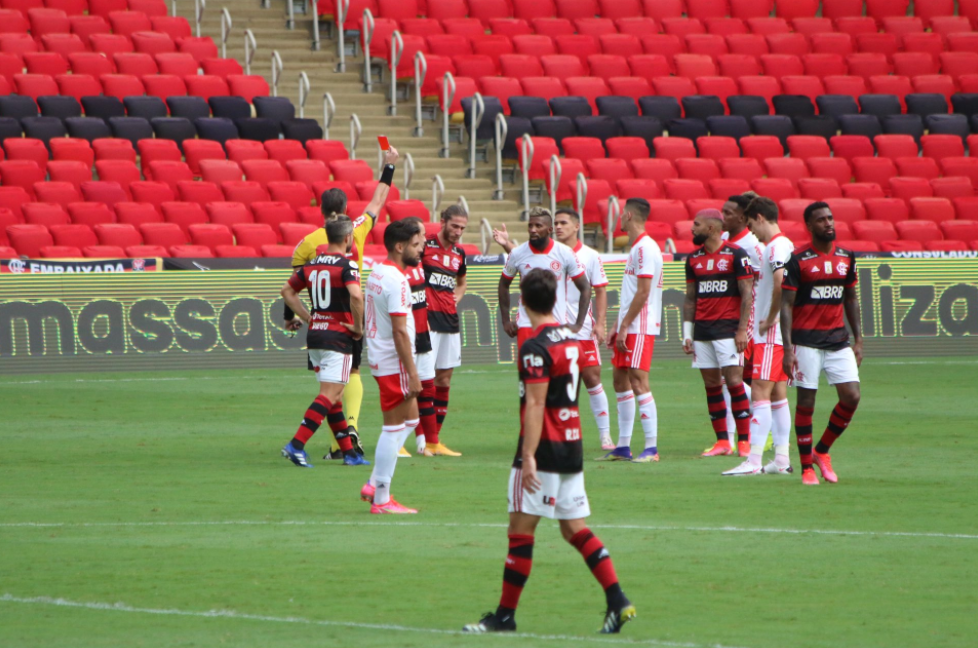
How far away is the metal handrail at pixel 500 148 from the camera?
986 inches

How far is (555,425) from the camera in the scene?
5879 mm

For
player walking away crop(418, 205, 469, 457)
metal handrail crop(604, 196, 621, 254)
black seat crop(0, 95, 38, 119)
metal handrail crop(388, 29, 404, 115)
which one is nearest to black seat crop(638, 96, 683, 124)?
metal handrail crop(604, 196, 621, 254)

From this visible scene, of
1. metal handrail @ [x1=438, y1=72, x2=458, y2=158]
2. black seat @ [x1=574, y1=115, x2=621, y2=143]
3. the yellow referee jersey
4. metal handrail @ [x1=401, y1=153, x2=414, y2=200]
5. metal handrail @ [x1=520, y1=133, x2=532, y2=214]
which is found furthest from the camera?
black seat @ [x1=574, y1=115, x2=621, y2=143]

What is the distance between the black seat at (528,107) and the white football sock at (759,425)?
17119 mm

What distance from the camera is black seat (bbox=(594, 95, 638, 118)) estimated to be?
27297 mm

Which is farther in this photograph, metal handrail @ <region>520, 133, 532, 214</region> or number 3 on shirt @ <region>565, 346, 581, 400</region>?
metal handrail @ <region>520, 133, 532, 214</region>

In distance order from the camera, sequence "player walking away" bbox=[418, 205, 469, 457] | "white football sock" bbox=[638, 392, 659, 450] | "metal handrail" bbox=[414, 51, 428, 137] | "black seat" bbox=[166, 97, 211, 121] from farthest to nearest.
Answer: "metal handrail" bbox=[414, 51, 428, 137]
"black seat" bbox=[166, 97, 211, 121]
"player walking away" bbox=[418, 205, 469, 457]
"white football sock" bbox=[638, 392, 659, 450]

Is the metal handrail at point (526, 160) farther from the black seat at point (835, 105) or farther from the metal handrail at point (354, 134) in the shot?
the black seat at point (835, 105)

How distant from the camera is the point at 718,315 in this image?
37.6 ft

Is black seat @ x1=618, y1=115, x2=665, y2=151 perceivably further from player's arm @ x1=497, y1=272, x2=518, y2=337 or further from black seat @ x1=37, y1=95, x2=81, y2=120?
player's arm @ x1=497, y1=272, x2=518, y2=337

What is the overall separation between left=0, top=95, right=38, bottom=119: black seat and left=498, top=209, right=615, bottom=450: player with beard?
1409 cm

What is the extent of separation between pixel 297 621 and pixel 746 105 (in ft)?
78.9

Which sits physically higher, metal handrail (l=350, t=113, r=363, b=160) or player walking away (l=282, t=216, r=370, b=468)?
metal handrail (l=350, t=113, r=363, b=160)

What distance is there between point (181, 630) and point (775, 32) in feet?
92.4
